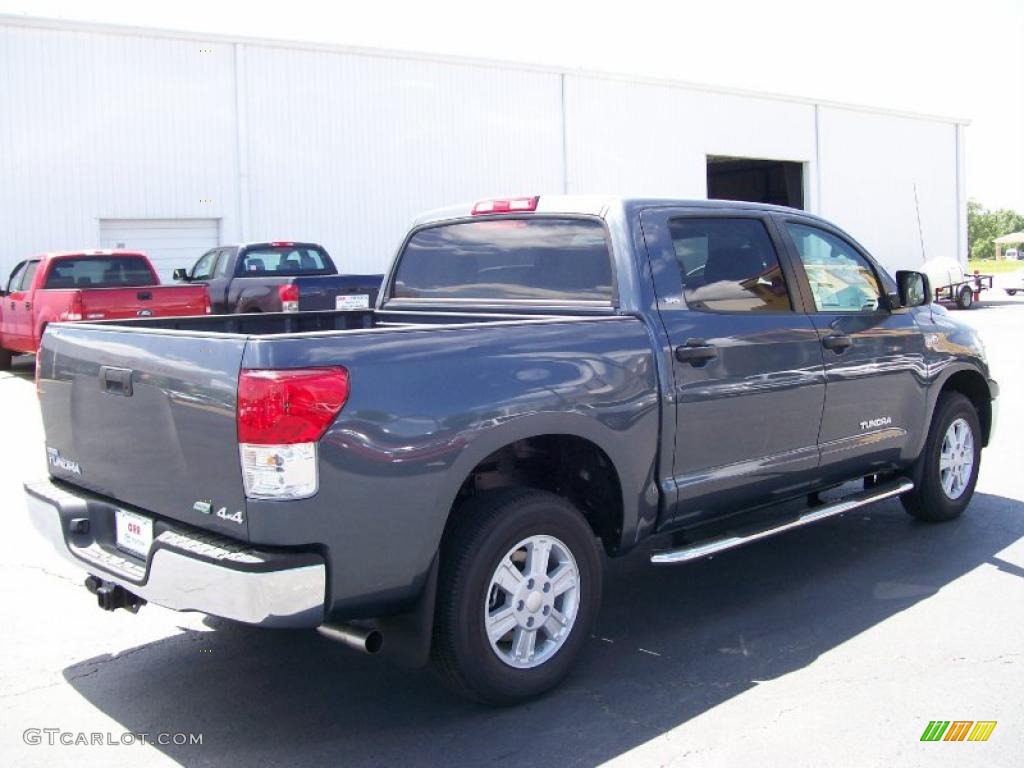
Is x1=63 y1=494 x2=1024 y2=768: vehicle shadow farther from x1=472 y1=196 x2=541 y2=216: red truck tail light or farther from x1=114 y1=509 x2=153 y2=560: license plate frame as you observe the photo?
x1=472 y1=196 x2=541 y2=216: red truck tail light

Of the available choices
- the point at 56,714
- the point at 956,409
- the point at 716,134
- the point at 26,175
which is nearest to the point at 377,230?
the point at 26,175

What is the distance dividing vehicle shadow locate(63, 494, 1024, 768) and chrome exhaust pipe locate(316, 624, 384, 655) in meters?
0.39

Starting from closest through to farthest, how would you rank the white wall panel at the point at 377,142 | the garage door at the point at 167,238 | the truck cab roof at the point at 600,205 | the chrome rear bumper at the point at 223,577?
the chrome rear bumper at the point at 223,577
the truck cab roof at the point at 600,205
the garage door at the point at 167,238
the white wall panel at the point at 377,142

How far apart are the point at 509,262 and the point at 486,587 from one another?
74.6 inches

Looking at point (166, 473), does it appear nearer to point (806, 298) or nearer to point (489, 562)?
point (489, 562)

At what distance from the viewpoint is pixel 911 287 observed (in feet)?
19.7

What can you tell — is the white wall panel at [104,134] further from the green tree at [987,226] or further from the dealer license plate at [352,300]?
the green tree at [987,226]

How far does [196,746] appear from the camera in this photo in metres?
3.84

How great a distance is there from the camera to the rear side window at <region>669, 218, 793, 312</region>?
4.93 m

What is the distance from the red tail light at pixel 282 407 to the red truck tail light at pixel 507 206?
6.79 feet

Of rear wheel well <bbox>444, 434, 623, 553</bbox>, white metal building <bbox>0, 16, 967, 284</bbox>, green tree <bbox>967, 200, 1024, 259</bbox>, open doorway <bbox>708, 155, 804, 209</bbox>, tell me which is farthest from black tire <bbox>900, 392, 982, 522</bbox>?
green tree <bbox>967, 200, 1024, 259</bbox>

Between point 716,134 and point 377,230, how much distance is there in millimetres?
11699

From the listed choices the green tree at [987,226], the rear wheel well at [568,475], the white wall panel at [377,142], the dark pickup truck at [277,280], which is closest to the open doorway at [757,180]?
the white wall panel at [377,142]

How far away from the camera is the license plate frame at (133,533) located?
3889mm
